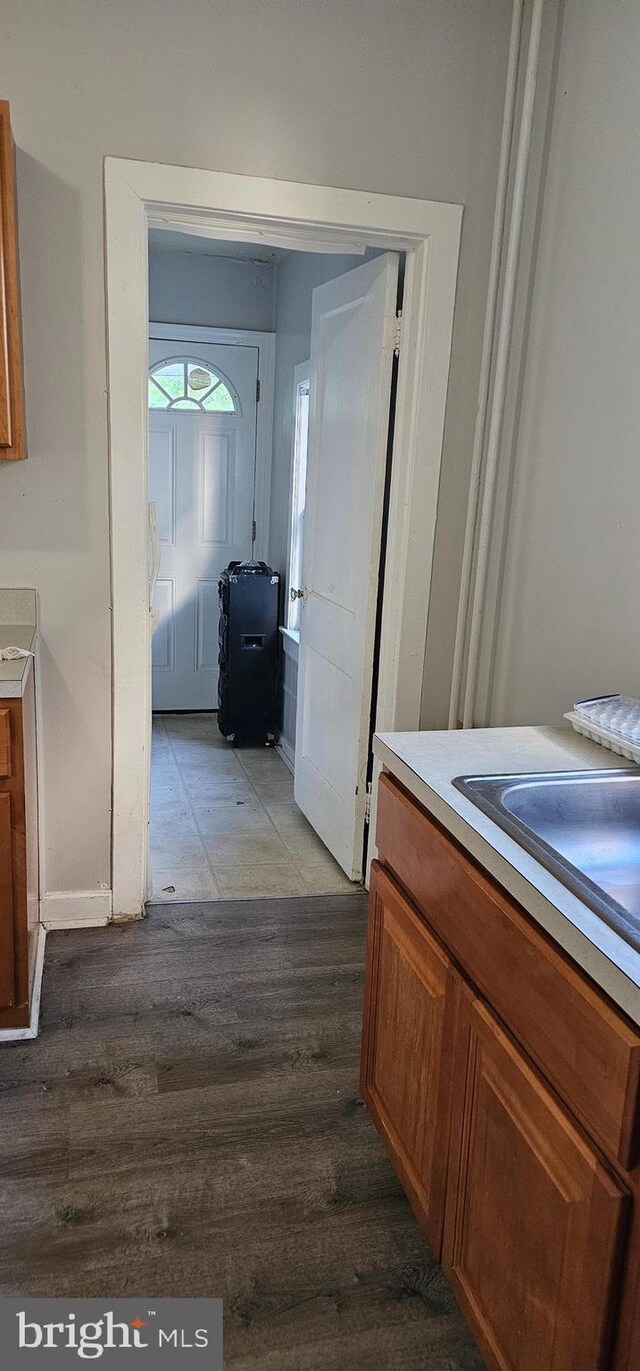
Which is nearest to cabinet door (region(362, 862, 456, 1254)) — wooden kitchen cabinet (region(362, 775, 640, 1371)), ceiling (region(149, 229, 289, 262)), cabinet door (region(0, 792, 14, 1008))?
wooden kitchen cabinet (region(362, 775, 640, 1371))

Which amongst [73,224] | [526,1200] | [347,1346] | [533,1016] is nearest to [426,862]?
[533,1016]

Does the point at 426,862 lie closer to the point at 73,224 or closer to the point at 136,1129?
the point at 136,1129

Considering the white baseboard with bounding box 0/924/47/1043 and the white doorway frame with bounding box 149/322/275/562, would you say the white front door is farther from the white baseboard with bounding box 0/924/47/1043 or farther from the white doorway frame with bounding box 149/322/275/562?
the white baseboard with bounding box 0/924/47/1043

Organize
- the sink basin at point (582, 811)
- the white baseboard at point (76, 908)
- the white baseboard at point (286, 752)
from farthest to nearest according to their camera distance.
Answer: the white baseboard at point (286, 752) → the white baseboard at point (76, 908) → the sink basin at point (582, 811)

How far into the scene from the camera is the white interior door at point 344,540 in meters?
2.86

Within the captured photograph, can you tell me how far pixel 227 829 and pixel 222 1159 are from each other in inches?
69.3

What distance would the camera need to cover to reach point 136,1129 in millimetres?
1963

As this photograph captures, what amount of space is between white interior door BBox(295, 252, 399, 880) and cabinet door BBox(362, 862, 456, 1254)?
4.28 feet

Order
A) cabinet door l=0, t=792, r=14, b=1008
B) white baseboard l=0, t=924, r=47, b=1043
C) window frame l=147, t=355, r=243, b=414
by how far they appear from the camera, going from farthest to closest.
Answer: window frame l=147, t=355, r=243, b=414 → white baseboard l=0, t=924, r=47, b=1043 → cabinet door l=0, t=792, r=14, b=1008

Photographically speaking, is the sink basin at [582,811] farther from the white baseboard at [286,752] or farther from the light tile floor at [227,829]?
the white baseboard at [286,752]

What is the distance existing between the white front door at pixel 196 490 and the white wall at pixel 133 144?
7.98 ft

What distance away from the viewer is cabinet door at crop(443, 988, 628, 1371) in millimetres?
1034

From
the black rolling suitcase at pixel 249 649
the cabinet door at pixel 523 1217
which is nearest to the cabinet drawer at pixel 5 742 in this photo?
the cabinet door at pixel 523 1217

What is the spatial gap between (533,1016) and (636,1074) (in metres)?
0.22
